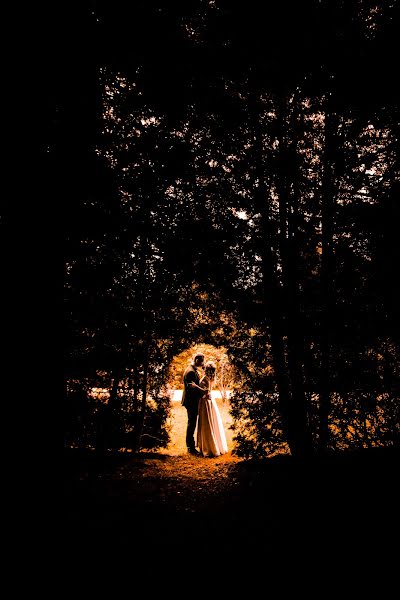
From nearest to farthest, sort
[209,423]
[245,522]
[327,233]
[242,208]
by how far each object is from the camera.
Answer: [245,522]
[327,233]
[242,208]
[209,423]

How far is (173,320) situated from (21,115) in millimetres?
3368

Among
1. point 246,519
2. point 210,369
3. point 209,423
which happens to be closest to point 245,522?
point 246,519

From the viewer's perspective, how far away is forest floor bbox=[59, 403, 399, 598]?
87.3 inches

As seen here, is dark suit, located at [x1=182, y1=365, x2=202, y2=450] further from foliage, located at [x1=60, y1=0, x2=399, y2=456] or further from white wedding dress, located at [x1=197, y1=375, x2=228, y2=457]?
foliage, located at [x1=60, y1=0, x2=399, y2=456]

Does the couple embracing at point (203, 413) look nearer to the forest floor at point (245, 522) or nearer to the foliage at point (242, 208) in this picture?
the foliage at point (242, 208)

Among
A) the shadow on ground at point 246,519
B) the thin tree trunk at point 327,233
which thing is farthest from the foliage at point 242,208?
the shadow on ground at point 246,519

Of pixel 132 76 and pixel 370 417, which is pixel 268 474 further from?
pixel 132 76

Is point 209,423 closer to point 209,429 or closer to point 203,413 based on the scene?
point 209,429

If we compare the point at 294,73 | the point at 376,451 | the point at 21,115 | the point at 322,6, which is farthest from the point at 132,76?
the point at 376,451

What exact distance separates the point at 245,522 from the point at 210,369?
14.7 ft

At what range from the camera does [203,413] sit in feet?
24.3

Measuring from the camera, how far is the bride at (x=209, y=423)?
7.25 m

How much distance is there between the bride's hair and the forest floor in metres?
2.94

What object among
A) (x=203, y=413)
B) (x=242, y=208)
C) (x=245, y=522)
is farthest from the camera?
(x=203, y=413)
